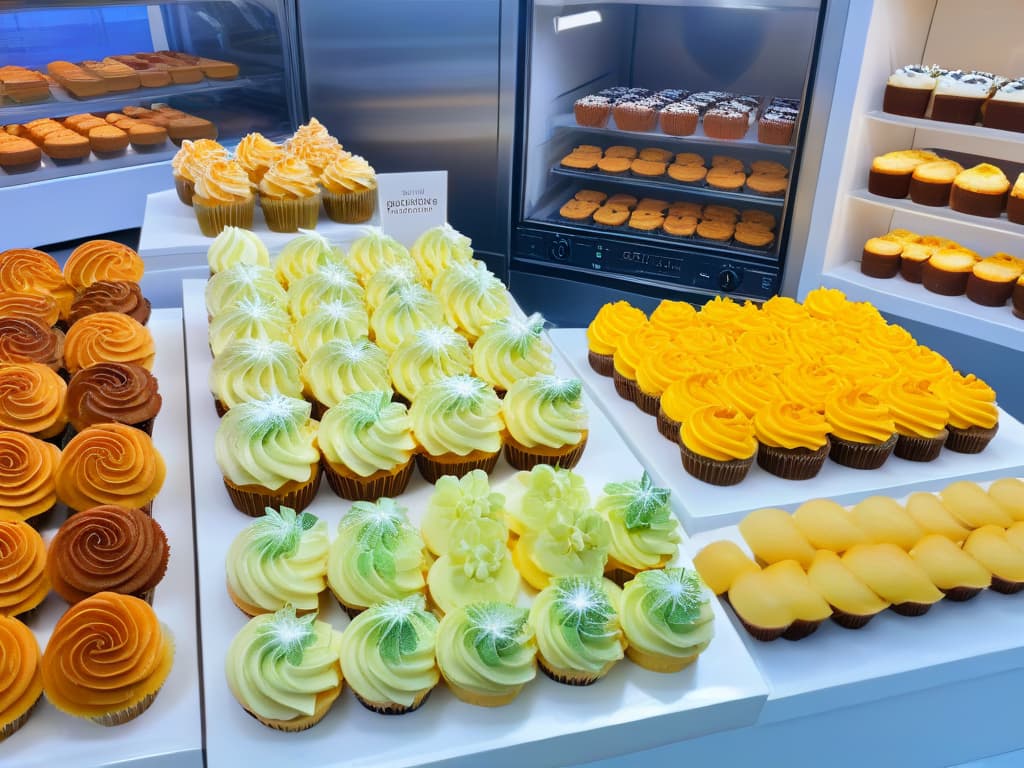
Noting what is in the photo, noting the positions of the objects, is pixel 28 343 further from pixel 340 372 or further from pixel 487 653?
pixel 487 653

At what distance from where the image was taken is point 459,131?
4.09 meters

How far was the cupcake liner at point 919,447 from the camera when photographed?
7.37ft

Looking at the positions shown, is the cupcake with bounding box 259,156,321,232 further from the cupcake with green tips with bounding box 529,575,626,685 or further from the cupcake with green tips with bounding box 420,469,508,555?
the cupcake with green tips with bounding box 529,575,626,685

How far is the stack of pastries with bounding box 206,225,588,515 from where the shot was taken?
6.12 feet

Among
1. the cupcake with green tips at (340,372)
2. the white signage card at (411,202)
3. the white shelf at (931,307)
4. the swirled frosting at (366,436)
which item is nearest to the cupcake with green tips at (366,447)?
the swirled frosting at (366,436)

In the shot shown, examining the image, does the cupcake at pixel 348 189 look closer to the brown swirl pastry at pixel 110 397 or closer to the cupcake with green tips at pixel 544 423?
the brown swirl pastry at pixel 110 397

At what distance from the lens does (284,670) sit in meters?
1.38

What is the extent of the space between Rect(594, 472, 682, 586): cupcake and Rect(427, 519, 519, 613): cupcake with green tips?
224mm

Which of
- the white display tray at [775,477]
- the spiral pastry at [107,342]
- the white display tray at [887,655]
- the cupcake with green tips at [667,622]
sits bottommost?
the white display tray at [887,655]

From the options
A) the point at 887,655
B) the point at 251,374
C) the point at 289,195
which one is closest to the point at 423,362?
the point at 251,374

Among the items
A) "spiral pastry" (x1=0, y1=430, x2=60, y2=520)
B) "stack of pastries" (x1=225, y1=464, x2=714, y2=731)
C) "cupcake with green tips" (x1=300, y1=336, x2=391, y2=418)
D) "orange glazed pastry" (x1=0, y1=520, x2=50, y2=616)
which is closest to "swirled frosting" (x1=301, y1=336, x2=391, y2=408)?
"cupcake with green tips" (x1=300, y1=336, x2=391, y2=418)

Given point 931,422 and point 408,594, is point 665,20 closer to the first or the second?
point 931,422

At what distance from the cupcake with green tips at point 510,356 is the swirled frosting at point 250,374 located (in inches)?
19.5

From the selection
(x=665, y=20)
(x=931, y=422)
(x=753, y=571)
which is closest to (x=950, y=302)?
(x=931, y=422)
